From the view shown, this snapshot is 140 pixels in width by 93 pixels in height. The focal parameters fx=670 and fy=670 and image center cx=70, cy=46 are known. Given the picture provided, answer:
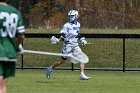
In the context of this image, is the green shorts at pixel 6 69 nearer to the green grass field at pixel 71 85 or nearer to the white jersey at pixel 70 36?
the green grass field at pixel 71 85

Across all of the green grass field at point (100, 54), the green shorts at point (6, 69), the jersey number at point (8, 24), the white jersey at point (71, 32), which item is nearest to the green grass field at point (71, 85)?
the white jersey at point (71, 32)

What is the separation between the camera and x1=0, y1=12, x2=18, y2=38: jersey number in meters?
9.72

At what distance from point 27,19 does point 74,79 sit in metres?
20.7

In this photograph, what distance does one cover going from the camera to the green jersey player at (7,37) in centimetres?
971

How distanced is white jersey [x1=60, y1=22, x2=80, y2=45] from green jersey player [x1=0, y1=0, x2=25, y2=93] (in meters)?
8.13

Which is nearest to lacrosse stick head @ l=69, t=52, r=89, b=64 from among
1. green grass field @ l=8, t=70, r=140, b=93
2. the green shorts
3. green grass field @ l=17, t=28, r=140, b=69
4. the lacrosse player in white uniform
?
the green shorts

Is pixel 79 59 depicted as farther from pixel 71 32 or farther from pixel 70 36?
pixel 70 36

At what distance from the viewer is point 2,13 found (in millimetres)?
9680

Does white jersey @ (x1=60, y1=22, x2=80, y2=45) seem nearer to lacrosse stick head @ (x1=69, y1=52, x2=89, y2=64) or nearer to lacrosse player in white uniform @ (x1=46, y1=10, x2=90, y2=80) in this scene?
lacrosse player in white uniform @ (x1=46, y1=10, x2=90, y2=80)

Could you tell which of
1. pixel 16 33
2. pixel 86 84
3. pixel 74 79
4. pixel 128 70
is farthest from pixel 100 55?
pixel 16 33

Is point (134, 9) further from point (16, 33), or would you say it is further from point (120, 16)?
point (16, 33)

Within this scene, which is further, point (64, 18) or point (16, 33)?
Answer: point (64, 18)

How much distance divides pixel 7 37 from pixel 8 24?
19 centimetres

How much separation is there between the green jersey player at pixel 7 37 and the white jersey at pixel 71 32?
8125 mm
